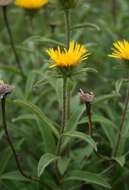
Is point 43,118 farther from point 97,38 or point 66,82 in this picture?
point 97,38

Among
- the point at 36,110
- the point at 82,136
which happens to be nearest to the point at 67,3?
the point at 36,110

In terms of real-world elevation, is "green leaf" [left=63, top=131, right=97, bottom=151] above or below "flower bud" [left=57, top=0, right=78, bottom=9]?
below

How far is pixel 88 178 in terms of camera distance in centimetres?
199

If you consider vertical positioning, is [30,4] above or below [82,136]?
above

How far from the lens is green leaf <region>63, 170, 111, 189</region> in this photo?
196 cm

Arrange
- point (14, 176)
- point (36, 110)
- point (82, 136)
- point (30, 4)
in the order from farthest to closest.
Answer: point (30, 4) < point (14, 176) < point (36, 110) < point (82, 136)

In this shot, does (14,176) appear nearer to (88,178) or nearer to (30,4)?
(88,178)

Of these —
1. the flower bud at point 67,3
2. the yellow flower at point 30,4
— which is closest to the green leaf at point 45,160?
the flower bud at point 67,3

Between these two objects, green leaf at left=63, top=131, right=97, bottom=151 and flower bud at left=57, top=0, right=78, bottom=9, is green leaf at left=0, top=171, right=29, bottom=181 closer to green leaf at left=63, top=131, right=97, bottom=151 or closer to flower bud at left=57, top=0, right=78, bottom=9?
green leaf at left=63, top=131, right=97, bottom=151

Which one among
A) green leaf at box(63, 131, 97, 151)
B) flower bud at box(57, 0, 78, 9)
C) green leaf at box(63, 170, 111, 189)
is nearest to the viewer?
green leaf at box(63, 131, 97, 151)

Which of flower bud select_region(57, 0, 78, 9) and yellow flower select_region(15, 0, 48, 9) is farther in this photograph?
yellow flower select_region(15, 0, 48, 9)

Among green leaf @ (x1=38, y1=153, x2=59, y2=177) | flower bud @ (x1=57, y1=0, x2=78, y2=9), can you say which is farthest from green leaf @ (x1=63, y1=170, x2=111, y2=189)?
flower bud @ (x1=57, y1=0, x2=78, y2=9)

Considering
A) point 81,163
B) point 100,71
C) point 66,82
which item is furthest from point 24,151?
point 100,71

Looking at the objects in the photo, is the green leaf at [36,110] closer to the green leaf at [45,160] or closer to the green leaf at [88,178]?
the green leaf at [45,160]
